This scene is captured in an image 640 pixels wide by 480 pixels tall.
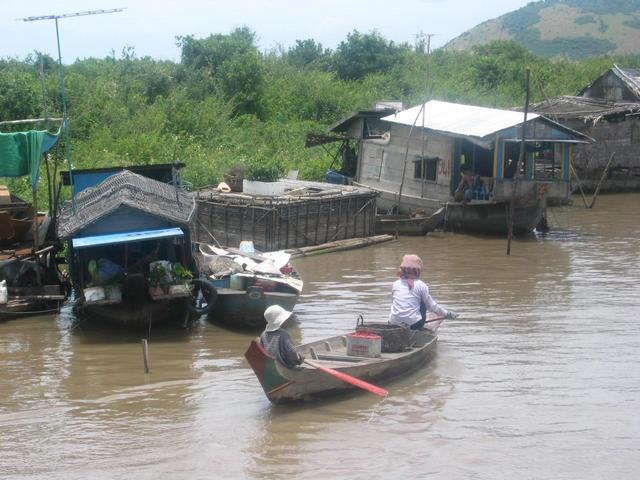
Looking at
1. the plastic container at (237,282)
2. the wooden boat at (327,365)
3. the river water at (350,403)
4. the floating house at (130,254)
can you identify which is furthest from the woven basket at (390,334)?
the floating house at (130,254)

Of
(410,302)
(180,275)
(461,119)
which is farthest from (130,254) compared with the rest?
(461,119)

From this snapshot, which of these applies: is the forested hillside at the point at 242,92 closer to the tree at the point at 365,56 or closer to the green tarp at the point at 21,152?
the tree at the point at 365,56

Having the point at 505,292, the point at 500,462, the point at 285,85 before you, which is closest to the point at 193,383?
the point at 500,462

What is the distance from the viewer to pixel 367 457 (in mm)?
8312

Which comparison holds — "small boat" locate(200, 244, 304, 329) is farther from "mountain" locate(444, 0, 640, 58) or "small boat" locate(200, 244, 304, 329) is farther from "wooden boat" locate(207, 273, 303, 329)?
"mountain" locate(444, 0, 640, 58)

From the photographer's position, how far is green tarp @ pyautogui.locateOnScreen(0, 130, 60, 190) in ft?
44.2

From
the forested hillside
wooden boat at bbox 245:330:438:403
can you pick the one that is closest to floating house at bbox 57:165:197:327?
wooden boat at bbox 245:330:438:403

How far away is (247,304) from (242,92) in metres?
20.3

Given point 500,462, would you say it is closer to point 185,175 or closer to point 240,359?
point 240,359

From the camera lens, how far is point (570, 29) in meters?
91.3

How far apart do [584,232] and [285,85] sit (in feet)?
52.0

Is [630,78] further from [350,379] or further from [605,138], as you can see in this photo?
[350,379]

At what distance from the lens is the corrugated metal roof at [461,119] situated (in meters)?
19.9

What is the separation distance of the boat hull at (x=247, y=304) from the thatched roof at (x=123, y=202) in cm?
113
